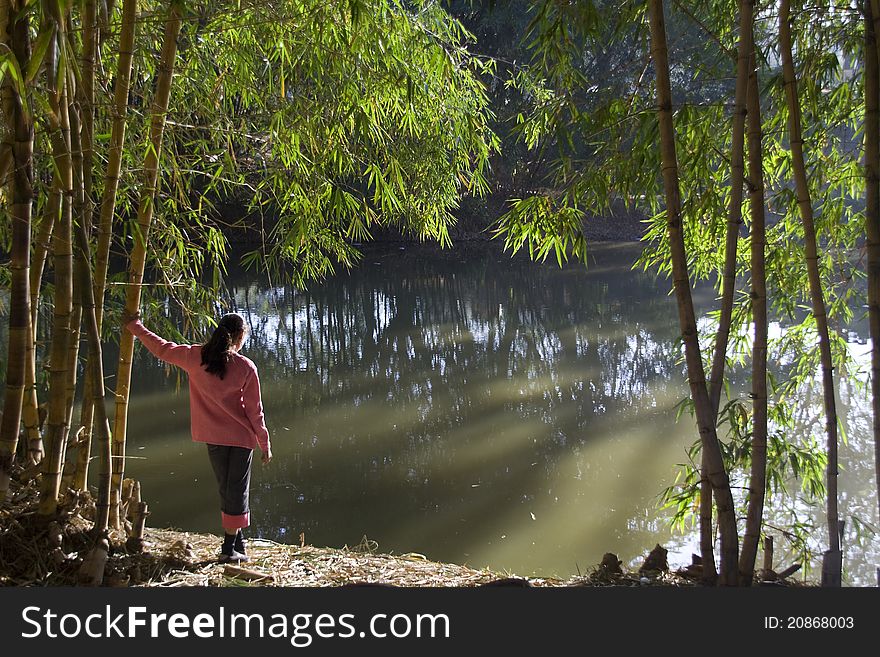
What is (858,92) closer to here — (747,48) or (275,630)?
(747,48)

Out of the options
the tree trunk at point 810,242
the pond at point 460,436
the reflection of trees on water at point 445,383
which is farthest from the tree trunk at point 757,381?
the reflection of trees on water at point 445,383

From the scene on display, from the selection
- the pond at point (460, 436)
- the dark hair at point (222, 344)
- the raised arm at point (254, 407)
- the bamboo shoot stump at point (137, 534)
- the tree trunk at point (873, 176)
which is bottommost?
the pond at point (460, 436)

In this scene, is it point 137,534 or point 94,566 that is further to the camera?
point 137,534

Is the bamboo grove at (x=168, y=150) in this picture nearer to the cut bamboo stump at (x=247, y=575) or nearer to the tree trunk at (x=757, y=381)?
the cut bamboo stump at (x=247, y=575)

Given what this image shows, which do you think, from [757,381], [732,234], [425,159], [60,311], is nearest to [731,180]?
[732,234]

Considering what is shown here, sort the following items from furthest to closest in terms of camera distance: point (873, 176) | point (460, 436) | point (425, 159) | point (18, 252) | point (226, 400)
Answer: point (460, 436), point (425, 159), point (226, 400), point (873, 176), point (18, 252)

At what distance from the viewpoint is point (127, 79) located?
2.10m

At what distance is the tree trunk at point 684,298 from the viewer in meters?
1.89

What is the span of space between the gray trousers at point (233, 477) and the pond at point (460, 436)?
0.79 m

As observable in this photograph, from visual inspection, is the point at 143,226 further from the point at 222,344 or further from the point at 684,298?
the point at 684,298

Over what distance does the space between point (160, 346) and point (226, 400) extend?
0.81ft

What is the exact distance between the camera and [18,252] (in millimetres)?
A: 1902

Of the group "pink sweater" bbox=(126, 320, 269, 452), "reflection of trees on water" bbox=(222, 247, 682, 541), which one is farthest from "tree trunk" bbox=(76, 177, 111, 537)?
"reflection of trees on water" bbox=(222, 247, 682, 541)

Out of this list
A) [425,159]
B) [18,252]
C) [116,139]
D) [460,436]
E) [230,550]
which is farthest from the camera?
[460,436]
